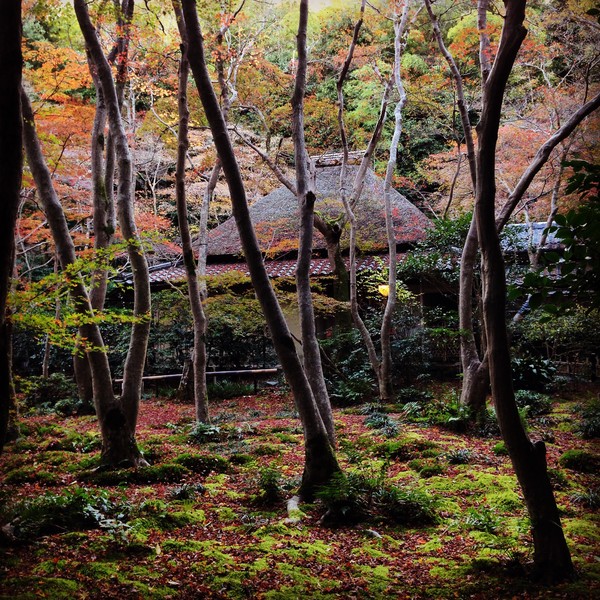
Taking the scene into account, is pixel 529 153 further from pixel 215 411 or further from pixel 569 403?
pixel 215 411

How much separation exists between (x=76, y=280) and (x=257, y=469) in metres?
3.76

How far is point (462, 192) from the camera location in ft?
62.2

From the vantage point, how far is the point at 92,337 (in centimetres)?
629

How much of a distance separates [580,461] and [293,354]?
4318 millimetres

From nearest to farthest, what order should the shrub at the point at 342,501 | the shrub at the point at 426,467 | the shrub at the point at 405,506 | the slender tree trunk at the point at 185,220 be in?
the shrub at the point at 342,501
the shrub at the point at 405,506
the shrub at the point at 426,467
the slender tree trunk at the point at 185,220

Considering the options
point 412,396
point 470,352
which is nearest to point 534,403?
point 470,352

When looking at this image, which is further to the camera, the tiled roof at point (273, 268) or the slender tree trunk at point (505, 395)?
the tiled roof at point (273, 268)

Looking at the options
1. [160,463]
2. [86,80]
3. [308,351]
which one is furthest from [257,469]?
[86,80]

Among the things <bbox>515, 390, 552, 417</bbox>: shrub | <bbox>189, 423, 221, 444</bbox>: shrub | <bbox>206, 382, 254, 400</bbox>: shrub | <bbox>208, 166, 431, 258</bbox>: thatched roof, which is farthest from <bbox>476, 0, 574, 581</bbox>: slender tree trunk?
<bbox>206, 382, 254, 400</bbox>: shrub

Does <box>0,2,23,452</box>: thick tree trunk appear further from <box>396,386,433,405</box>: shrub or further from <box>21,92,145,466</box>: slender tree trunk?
<box>396,386,433,405</box>: shrub

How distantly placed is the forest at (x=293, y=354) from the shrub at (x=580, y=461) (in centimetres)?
5

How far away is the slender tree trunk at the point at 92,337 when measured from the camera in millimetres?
6129

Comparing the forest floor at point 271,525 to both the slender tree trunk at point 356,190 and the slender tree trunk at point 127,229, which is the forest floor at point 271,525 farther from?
the slender tree trunk at point 356,190

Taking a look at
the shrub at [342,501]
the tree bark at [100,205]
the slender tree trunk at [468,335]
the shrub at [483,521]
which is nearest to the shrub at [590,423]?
the slender tree trunk at [468,335]
